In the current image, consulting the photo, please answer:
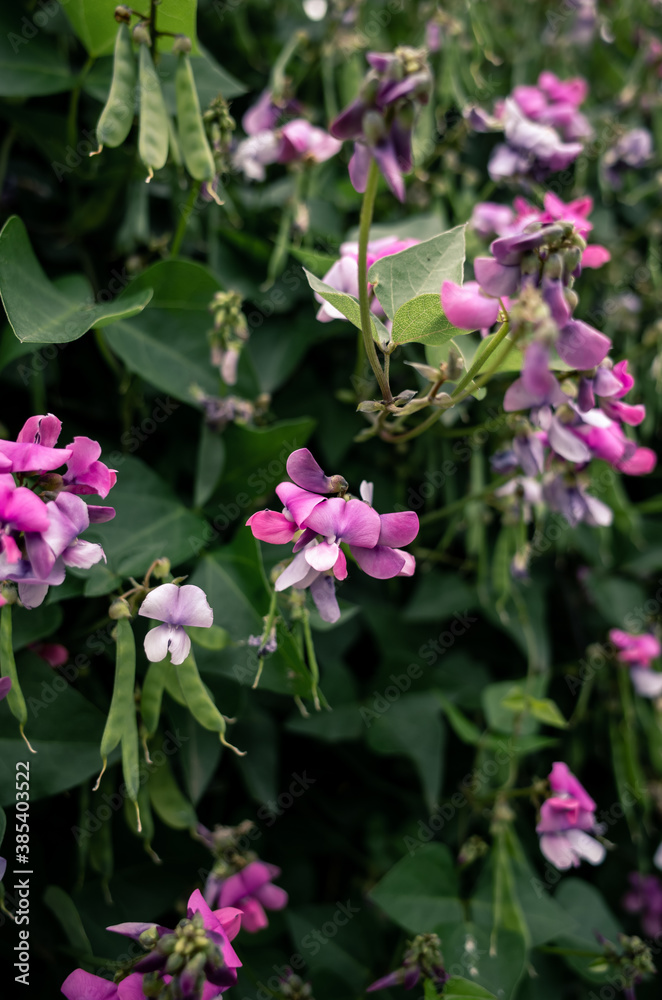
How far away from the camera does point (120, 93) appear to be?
91 cm

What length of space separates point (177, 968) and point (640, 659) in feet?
3.42

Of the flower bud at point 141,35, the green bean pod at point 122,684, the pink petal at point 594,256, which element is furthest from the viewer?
the pink petal at point 594,256

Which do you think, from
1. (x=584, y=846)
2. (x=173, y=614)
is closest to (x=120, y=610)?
(x=173, y=614)

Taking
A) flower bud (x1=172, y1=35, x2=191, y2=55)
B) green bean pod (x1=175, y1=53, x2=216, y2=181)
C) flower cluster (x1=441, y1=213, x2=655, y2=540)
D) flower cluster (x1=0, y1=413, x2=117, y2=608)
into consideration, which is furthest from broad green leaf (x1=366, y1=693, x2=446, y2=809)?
flower bud (x1=172, y1=35, x2=191, y2=55)

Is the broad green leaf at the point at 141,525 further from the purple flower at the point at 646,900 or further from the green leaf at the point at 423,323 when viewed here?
the purple flower at the point at 646,900

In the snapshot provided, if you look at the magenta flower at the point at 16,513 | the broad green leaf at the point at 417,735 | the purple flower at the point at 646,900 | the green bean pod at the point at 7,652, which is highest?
the magenta flower at the point at 16,513

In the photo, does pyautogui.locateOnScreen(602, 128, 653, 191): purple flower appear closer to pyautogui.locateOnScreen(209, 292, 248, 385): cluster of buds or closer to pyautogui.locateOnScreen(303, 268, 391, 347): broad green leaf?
pyautogui.locateOnScreen(209, 292, 248, 385): cluster of buds

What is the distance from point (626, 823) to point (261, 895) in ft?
3.12

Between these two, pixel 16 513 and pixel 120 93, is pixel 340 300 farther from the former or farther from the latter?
pixel 120 93

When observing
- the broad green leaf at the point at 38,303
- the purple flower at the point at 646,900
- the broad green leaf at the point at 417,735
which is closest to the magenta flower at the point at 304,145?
the broad green leaf at the point at 38,303

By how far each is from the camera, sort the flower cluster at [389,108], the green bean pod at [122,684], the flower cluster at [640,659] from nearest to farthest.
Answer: the flower cluster at [389,108], the green bean pod at [122,684], the flower cluster at [640,659]

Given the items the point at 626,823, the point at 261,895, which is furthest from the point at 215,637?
the point at 626,823

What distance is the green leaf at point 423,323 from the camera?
0.71 metres

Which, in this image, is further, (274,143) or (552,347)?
(274,143)
